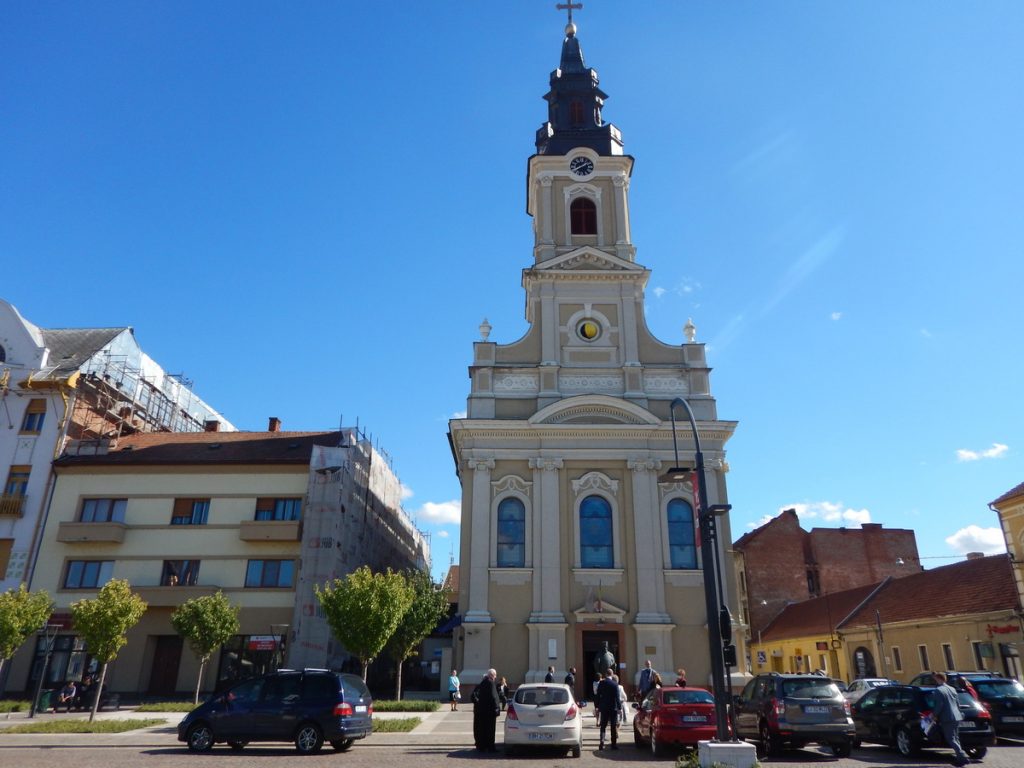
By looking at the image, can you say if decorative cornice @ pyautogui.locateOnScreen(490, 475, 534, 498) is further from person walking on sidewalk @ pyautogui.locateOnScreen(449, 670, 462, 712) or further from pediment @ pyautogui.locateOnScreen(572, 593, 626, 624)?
person walking on sidewalk @ pyautogui.locateOnScreen(449, 670, 462, 712)

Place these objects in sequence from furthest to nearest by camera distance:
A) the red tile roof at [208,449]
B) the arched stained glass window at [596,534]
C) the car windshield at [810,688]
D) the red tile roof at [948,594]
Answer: the red tile roof at [208,449] < the arched stained glass window at [596,534] < the red tile roof at [948,594] < the car windshield at [810,688]

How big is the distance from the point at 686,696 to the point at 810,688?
2460 millimetres

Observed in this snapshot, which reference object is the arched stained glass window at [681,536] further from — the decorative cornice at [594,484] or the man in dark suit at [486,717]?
the man in dark suit at [486,717]

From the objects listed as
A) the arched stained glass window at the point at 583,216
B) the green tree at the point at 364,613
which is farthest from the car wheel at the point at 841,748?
the arched stained glass window at the point at 583,216

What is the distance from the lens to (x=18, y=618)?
2531 centimetres

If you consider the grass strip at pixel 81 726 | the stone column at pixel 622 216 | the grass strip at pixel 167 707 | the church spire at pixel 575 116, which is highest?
the church spire at pixel 575 116

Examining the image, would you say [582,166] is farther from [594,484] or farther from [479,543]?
[479,543]

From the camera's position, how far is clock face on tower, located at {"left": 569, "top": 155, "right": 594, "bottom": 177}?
128ft

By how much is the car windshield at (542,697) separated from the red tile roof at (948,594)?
2274cm

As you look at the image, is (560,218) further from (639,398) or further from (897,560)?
(897,560)

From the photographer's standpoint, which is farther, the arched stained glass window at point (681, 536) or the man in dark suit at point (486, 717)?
the arched stained glass window at point (681, 536)

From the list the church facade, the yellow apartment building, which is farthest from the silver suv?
the yellow apartment building

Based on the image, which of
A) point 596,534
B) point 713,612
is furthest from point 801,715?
point 596,534

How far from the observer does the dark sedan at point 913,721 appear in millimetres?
14852
